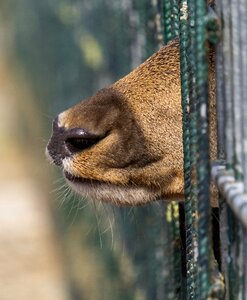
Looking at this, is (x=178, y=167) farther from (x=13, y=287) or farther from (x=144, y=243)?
(x=13, y=287)

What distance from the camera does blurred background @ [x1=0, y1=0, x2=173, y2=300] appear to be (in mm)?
4024

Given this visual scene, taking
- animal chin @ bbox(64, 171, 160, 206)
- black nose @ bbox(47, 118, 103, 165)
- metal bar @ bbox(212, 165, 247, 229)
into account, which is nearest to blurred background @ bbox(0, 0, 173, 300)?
animal chin @ bbox(64, 171, 160, 206)

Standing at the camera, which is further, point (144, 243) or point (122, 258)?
point (122, 258)

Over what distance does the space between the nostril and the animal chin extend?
0.08m

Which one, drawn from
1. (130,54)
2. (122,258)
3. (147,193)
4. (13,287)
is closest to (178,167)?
(147,193)

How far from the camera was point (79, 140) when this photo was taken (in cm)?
254

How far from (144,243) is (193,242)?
6.10 ft

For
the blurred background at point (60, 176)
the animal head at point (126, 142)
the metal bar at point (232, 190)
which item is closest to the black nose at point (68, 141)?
the animal head at point (126, 142)

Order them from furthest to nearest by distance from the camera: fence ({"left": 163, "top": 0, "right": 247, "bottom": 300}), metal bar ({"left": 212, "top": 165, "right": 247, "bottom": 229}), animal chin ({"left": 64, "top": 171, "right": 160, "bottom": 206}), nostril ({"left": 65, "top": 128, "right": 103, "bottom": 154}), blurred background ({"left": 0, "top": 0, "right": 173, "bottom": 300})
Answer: blurred background ({"left": 0, "top": 0, "right": 173, "bottom": 300}) → animal chin ({"left": 64, "top": 171, "right": 160, "bottom": 206}) → nostril ({"left": 65, "top": 128, "right": 103, "bottom": 154}) → fence ({"left": 163, "top": 0, "right": 247, "bottom": 300}) → metal bar ({"left": 212, "top": 165, "right": 247, "bottom": 229})

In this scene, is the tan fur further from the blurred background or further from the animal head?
the blurred background

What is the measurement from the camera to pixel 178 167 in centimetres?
267

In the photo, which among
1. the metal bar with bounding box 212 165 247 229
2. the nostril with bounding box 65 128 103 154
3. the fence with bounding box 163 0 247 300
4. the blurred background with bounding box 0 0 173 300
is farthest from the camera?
the blurred background with bounding box 0 0 173 300

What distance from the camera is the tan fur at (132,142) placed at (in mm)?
2561

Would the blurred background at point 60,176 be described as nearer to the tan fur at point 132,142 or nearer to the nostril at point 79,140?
the tan fur at point 132,142
